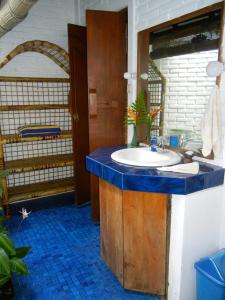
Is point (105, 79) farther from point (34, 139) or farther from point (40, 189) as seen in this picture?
point (40, 189)

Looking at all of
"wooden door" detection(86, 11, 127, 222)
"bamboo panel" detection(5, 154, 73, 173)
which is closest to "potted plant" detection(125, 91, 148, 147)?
"wooden door" detection(86, 11, 127, 222)

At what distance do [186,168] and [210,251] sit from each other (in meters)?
0.62

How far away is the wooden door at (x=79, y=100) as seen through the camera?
2.67 meters

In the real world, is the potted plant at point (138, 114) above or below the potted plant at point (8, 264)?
above

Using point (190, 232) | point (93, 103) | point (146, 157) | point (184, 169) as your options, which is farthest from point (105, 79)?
point (190, 232)

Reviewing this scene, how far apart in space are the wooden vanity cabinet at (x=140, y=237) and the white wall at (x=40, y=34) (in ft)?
6.24

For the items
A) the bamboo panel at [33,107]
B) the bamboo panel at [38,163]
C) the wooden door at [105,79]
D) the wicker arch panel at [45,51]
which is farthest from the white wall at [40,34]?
the bamboo panel at [38,163]

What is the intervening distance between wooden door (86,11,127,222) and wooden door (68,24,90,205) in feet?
1.36

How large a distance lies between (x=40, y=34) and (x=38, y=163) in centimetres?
151

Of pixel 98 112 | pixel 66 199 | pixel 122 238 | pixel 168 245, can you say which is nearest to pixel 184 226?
pixel 168 245

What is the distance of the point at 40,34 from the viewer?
2879mm

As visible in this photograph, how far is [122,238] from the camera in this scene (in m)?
1.63

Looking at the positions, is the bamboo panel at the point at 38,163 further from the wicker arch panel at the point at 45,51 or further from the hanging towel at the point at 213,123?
the hanging towel at the point at 213,123

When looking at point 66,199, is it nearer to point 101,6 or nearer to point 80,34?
point 80,34
